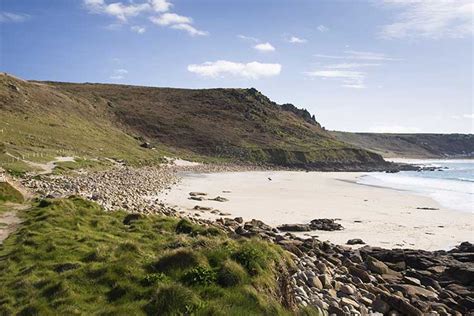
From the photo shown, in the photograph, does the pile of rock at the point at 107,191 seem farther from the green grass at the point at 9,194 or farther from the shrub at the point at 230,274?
the shrub at the point at 230,274

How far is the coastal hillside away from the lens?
66.6m

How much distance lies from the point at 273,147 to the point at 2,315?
4511 inches

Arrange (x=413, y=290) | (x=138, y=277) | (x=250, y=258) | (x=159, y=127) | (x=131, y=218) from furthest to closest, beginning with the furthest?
1. (x=159, y=127)
2. (x=131, y=218)
3. (x=413, y=290)
4. (x=250, y=258)
5. (x=138, y=277)

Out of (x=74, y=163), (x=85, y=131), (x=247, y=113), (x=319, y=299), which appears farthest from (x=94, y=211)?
(x=247, y=113)

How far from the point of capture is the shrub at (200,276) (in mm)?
10102

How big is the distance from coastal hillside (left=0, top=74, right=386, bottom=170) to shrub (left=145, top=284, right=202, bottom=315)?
39054mm

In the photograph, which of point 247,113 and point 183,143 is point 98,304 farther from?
point 247,113

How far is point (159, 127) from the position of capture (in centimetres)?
12088

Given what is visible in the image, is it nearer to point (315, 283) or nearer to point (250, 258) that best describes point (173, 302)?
point (250, 258)

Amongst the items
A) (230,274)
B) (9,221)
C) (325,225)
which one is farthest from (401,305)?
(9,221)

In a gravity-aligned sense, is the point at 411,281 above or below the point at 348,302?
below

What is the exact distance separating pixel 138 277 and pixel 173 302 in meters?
1.99

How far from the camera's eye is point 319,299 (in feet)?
36.4

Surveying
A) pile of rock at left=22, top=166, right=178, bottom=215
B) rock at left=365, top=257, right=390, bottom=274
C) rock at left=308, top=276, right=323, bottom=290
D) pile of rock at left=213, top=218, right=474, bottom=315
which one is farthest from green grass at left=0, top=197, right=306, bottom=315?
pile of rock at left=22, top=166, right=178, bottom=215
